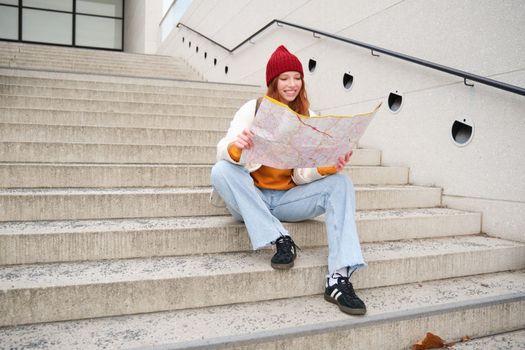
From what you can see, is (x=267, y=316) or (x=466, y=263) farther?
(x=466, y=263)

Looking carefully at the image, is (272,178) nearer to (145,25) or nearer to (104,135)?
(104,135)

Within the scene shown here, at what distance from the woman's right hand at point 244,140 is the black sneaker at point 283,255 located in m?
0.51

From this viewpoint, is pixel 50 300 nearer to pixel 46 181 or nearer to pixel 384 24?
pixel 46 181

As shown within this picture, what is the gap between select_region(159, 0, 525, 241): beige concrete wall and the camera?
255 centimetres

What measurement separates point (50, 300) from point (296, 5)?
4701 mm

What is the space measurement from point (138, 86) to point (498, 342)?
432 cm

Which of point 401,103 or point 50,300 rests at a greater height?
point 401,103

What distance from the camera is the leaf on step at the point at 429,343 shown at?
1.64m

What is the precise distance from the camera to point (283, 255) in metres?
1.83

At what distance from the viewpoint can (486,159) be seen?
2.70 meters

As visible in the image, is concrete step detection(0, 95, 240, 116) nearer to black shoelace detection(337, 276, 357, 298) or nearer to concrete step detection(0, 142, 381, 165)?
concrete step detection(0, 142, 381, 165)

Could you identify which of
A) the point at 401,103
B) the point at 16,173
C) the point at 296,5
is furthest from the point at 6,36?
the point at 401,103

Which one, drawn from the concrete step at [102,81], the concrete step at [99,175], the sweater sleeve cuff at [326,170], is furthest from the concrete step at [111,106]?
the sweater sleeve cuff at [326,170]

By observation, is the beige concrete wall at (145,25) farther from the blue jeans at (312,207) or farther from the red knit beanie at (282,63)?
the blue jeans at (312,207)
